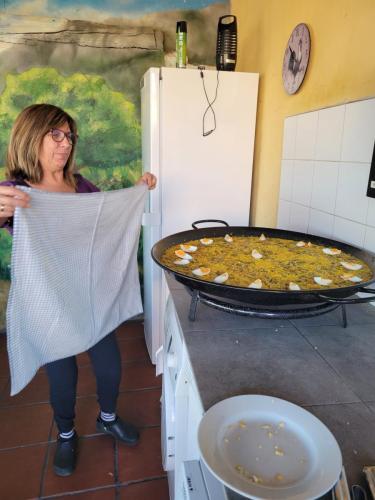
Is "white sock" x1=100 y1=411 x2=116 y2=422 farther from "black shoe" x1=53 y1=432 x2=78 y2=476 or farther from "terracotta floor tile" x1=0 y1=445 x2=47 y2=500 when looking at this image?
"terracotta floor tile" x1=0 y1=445 x2=47 y2=500

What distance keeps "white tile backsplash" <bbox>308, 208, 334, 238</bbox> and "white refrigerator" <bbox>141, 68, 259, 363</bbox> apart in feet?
2.14

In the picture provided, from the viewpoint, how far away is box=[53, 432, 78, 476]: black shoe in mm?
1610

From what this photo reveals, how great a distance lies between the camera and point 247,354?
987 millimetres

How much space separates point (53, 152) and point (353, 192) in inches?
46.0

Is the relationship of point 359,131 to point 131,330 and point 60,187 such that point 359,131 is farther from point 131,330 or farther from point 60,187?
point 131,330

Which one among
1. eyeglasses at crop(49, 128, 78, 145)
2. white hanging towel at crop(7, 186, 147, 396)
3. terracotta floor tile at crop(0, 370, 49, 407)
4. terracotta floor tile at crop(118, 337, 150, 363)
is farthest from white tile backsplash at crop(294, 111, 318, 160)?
terracotta floor tile at crop(0, 370, 49, 407)

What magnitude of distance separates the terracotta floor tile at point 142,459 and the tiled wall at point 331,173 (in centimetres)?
128

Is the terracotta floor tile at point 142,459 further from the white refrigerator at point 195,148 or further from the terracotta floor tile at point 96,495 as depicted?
the white refrigerator at point 195,148

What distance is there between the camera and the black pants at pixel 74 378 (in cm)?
150

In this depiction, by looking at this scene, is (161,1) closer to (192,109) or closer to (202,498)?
(192,109)

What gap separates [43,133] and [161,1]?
5.72 feet

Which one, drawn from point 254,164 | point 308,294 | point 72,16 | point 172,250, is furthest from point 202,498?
point 72,16

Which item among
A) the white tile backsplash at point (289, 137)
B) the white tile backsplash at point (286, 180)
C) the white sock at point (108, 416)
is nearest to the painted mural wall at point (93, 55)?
the white tile backsplash at point (289, 137)

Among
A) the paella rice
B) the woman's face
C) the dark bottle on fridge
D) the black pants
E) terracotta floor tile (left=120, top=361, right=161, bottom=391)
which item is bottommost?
terracotta floor tile (left=120, top=361, right=161, bottom=391)
